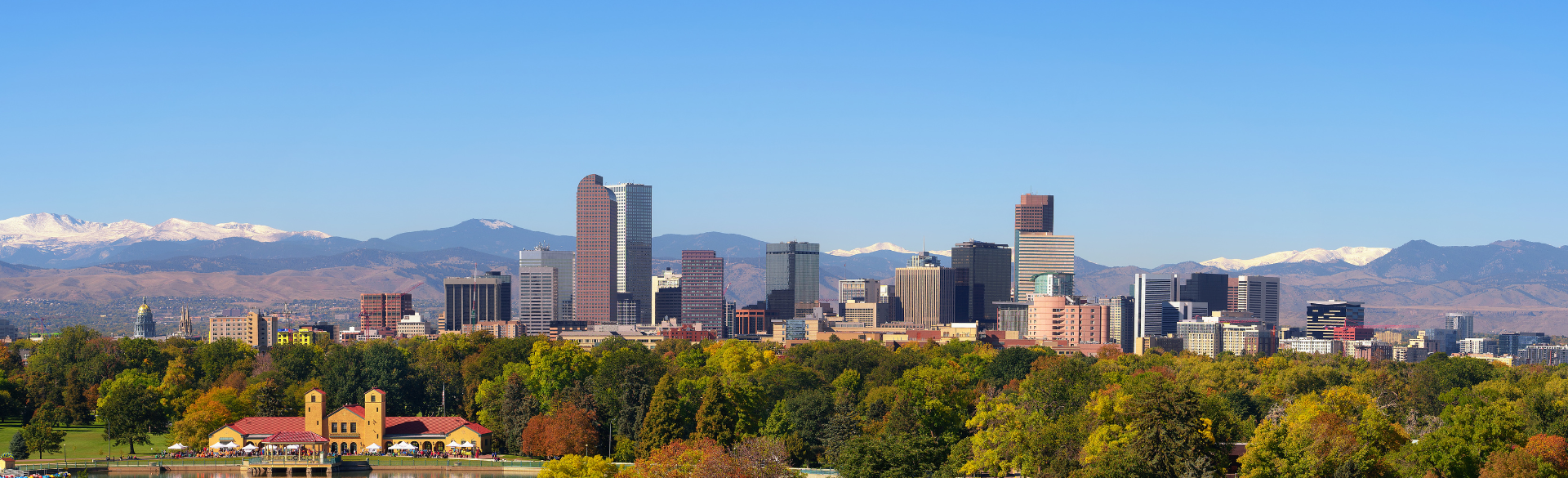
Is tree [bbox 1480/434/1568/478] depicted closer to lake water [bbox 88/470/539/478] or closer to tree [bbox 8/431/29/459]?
lake water [bbox 88/470/539/478]

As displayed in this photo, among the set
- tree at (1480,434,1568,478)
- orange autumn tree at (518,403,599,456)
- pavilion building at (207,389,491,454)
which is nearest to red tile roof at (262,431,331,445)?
pavilion building at (207,389,491,454)

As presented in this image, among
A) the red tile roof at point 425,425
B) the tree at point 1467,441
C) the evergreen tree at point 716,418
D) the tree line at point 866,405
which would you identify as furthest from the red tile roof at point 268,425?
the tree at point 1467,441

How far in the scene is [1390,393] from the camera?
422 feet

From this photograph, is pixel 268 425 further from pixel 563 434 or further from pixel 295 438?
pixel 563 434

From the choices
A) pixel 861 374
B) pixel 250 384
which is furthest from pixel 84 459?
pixel 861 374

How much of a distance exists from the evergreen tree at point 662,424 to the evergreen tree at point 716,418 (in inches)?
49.6

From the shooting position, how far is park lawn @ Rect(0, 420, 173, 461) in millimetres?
109875

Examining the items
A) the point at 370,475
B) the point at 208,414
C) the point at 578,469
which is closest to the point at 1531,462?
the point at 578,469

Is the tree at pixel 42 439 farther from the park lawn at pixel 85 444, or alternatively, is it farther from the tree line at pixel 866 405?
the park lawn at pixel 85 444

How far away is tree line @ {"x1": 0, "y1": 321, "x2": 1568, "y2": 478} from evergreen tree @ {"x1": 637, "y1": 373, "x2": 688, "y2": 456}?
0.51ft

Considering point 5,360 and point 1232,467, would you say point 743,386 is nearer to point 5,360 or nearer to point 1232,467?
point 1232,467

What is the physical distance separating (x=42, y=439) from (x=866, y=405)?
5588 centimetres

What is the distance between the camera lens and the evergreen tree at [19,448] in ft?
348

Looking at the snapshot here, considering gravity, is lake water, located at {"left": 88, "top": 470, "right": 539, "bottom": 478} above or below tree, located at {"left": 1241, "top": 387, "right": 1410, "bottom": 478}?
below
